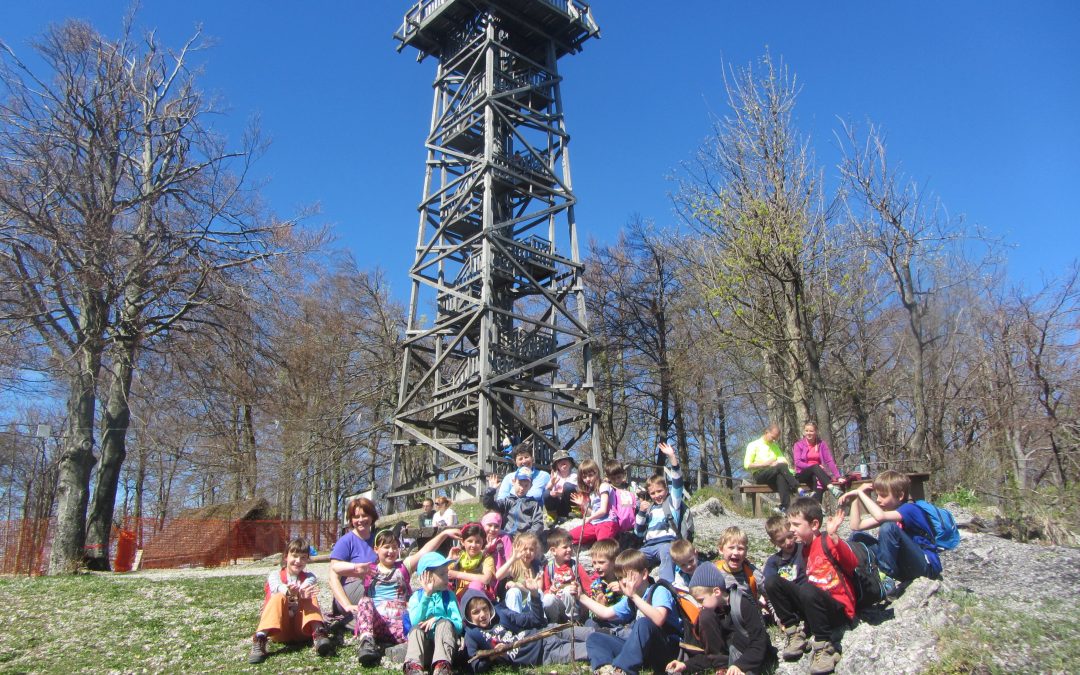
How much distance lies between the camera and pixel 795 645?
5492 millimetres

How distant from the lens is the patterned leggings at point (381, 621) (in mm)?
6590

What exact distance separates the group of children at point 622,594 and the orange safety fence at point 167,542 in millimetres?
11522

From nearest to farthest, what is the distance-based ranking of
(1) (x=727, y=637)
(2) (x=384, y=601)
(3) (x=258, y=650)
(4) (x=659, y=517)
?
1. (1) (x=727, y=637)
2. (3) (x=258, y=650)
3. (2) (x=384, y=601)
4. (4) (x=659, y=517)

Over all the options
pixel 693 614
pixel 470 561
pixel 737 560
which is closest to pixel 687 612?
pixel 693 614

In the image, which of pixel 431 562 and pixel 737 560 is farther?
pixel 431 562

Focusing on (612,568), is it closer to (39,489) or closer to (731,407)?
(731,407)

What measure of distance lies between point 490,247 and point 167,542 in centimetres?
1021

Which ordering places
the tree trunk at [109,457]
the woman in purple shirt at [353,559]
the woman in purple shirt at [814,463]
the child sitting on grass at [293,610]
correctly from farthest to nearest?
the tree trunk at [109,457], the woman in purple shirt at [814,463], the woman in purple shirt at [353,559], the child sitting on grass at [293,610]

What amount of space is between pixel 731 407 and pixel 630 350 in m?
4.81

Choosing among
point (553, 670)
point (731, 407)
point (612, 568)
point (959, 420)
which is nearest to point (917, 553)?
point (612, 568)

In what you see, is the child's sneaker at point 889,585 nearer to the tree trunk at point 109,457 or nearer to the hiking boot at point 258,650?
the hiking boot at point 258,650

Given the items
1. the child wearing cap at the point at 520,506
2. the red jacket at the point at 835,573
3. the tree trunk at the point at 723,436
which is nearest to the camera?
the red jacket at the point at 835,573

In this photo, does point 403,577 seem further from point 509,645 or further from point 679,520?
point 679,520

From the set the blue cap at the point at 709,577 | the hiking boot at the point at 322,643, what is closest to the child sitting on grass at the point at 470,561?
the hiking boot at the point at 322,643
